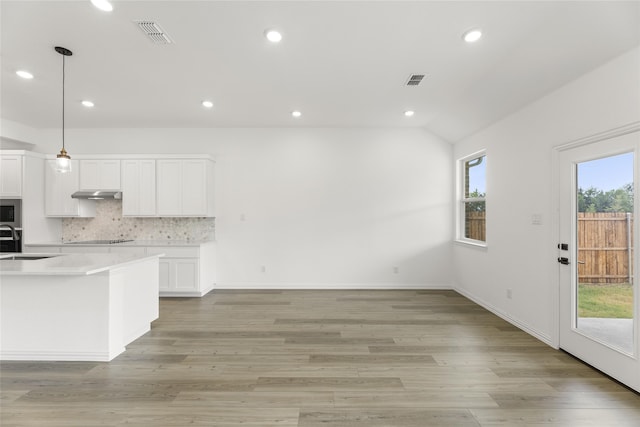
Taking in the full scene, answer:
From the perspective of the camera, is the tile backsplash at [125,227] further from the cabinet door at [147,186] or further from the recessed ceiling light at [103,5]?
the recessed ceiling light at [103,5]

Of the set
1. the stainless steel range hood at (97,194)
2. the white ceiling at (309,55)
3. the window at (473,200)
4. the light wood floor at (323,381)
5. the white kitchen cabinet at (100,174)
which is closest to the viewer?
the light wood floor at (323,381)

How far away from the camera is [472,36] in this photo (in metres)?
2.62

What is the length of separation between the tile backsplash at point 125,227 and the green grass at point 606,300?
5.20 meters

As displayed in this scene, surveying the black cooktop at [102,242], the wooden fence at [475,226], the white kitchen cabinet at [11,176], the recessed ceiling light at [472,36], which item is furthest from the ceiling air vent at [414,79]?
the white kitchen cabinet at [11,176]

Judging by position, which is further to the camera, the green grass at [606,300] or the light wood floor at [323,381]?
the green grass at [606,300]

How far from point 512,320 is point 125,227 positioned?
618cm

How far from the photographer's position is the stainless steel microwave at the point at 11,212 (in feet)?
15.7

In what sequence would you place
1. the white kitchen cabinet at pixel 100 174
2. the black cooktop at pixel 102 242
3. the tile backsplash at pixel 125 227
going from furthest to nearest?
the tile backsplash at pixel 125 227 → the white kitchen cabinet at pixel 100 174 → the black cooktop at pixel 102 242

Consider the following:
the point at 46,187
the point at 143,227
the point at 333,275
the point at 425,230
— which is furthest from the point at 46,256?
the point at 425,230

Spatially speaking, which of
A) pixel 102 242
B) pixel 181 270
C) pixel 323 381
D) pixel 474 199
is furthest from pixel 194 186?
pixel 474 199

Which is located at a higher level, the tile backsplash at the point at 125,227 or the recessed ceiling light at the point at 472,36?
the recessed ceiling light at the point at 472,36

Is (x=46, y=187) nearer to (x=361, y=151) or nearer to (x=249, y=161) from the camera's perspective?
(x=249, y=161)

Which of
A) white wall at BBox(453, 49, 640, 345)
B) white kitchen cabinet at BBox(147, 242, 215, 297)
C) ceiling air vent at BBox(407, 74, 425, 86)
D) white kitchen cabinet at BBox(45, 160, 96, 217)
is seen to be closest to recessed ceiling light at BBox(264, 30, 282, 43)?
ceiling air vent at BBox(407, 74, 425, 86)

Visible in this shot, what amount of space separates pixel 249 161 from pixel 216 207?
3.36 ft
